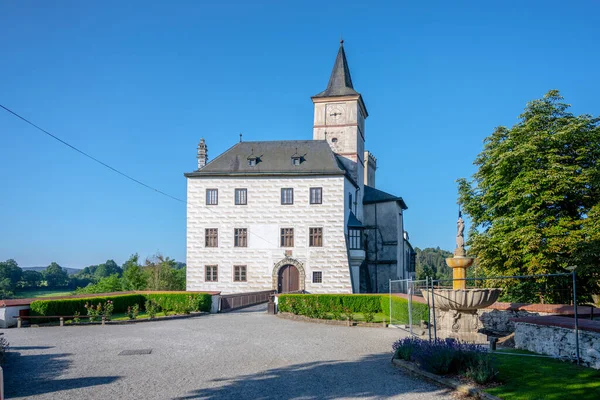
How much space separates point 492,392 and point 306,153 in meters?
33.4

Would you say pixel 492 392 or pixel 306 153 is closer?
pixel 492 392

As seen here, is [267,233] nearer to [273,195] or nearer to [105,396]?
[273,195]

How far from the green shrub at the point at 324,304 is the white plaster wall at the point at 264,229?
11.4 m

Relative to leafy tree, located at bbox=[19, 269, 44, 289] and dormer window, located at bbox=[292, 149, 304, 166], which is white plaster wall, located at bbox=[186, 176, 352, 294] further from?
leafy tree, located at bbox=[19, 269, 44, 289]

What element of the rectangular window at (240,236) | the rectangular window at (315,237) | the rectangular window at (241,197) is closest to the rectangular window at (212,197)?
the rectangular window at (241,197)

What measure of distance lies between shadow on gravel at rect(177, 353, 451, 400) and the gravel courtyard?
20 millimetres

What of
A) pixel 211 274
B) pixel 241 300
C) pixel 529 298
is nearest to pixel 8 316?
pixel 241 300

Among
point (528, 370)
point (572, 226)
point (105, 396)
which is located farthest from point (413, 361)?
point (572, 226)

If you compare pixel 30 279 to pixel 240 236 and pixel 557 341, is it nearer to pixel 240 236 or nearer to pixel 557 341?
pixel 240 236

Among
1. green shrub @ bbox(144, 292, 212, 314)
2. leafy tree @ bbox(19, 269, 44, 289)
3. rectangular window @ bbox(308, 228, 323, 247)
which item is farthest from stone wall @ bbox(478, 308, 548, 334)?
leafy tree @ bbox(19, 269, 44, 289)

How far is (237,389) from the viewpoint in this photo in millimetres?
10188

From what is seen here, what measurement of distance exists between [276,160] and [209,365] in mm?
29420

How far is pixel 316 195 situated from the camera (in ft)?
129

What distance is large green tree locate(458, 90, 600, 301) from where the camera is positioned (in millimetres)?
23188
